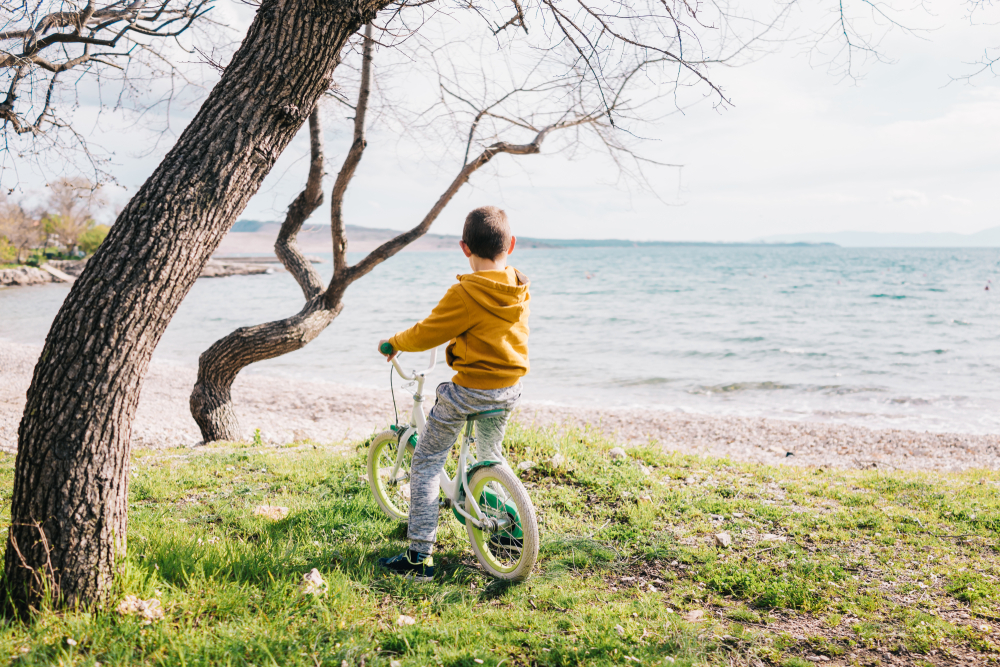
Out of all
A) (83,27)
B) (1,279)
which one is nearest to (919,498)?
(83,27)

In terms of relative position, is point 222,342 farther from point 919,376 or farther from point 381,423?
point 919,376

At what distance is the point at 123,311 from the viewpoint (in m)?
2.61

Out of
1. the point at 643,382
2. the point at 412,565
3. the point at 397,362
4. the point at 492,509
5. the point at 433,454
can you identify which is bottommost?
the point at 643,382

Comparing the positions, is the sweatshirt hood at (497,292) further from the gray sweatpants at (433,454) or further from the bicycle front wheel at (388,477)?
the bicycle front wheel at (388,477)

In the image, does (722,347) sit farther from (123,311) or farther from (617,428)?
(123,311)

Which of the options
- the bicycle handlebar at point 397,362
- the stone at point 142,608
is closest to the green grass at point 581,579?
the stone at point 142,608

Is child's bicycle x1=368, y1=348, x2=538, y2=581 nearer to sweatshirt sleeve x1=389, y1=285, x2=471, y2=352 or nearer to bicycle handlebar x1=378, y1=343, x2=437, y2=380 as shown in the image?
bicycle handlebar x1=378, y1=343, x2=437, y2=380

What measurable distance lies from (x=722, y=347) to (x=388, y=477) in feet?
57.1

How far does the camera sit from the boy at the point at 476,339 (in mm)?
3043

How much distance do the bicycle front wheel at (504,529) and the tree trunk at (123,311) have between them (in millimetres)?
1823

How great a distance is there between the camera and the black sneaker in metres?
3.30

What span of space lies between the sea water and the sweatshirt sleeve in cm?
1051

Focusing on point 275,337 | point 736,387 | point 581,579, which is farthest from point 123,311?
point 736,387

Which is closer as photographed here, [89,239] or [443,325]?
[443,325]
